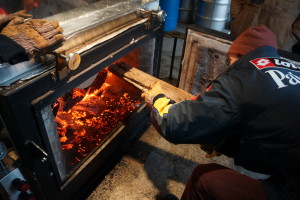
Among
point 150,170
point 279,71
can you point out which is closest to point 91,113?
point 150,170

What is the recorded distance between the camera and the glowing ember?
2047 millimetres

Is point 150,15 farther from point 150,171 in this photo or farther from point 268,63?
point 150,171

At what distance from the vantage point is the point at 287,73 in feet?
4.26

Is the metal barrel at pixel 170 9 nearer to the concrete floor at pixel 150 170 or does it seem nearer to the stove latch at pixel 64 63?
the concrete floor at pixel 150 170

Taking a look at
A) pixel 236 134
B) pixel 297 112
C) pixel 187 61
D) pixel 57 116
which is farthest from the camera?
pixel 187 61

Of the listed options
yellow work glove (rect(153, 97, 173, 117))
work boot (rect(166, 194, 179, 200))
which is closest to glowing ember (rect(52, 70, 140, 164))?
yellow work glove (rect(153, 97, 173, 117))

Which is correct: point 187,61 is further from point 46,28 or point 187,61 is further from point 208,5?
point 208,5

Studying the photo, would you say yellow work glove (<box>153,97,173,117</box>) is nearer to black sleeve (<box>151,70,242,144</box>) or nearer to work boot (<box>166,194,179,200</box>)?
black sleeve (<box>151,70,242,144</box>)

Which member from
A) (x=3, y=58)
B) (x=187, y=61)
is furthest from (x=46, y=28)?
(x=187, y=61)

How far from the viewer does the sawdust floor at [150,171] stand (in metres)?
2.12

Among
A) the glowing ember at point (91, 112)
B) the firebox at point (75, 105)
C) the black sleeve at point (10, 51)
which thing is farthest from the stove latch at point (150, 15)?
the black sleeve at point (10, 51)

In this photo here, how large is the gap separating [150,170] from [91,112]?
33.9 inches

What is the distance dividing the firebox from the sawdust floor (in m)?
0.13

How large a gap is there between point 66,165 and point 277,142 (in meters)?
1.42
